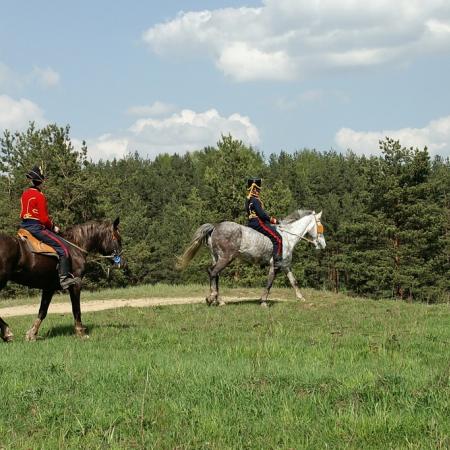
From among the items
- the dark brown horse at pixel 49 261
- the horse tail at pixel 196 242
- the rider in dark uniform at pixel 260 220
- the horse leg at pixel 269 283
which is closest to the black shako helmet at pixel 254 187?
the rider in dark uniform at pixel 260 220

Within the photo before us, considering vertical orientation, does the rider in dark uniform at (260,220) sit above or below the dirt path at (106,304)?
above

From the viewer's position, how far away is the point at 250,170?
46.7m

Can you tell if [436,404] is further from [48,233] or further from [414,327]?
[48,233]

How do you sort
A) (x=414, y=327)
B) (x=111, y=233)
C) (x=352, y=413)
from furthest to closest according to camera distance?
(x=111, y=233), (x=414, y=327), (x=352, y=413)

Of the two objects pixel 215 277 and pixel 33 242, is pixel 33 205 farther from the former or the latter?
pixel 215 277

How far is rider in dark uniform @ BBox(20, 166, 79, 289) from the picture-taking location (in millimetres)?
11000

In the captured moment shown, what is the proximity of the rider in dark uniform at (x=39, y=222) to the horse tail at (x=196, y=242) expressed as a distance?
5049 mm

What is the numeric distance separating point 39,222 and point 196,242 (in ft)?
18.5

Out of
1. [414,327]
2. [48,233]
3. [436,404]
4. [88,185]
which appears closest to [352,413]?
[436,404]

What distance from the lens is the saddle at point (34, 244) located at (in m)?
10.9

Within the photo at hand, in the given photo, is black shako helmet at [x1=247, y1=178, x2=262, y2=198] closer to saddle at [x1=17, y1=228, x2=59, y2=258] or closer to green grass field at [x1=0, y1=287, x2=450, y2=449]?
green grass field at [x1=0, y1=287, x2=450, y2=449]

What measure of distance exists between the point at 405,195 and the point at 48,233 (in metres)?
41.5

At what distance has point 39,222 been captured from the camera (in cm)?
1107

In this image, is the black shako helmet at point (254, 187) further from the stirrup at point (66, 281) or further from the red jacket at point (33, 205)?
the red jacket at point (33, 205)
